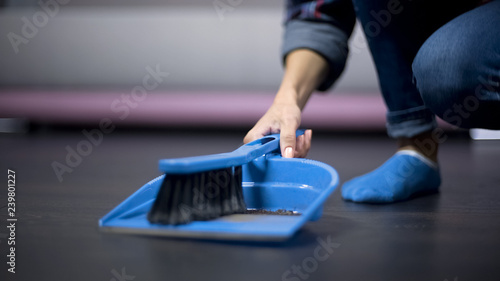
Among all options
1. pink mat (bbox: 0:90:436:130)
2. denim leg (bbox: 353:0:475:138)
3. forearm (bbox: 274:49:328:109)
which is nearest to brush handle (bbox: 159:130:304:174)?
forearm (bbox: 274:49:328:109)

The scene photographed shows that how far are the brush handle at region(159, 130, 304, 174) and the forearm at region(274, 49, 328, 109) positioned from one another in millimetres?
118

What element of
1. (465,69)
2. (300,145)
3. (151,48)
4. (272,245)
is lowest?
(272,245)

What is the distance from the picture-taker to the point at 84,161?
1325 mm

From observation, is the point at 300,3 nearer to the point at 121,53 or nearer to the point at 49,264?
the point at 49,264

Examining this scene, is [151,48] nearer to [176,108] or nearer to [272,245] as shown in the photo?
[176,108]

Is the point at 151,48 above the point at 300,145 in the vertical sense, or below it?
above

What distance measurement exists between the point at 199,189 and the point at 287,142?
0.20 metres

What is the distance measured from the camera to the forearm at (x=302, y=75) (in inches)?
35.9

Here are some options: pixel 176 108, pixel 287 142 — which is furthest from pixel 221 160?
pixel 176 108

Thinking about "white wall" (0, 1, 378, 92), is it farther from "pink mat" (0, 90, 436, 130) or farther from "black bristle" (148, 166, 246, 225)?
"black bristle" (148, 166, 246, 225)

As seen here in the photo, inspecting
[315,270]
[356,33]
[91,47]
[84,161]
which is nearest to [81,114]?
[91,47]

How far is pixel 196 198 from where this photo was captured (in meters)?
0.63

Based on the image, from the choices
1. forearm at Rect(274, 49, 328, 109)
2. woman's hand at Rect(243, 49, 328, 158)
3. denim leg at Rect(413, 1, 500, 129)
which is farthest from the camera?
forearm at Rect(274, 49, 328, 109)

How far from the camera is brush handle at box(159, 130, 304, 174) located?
59 cm
